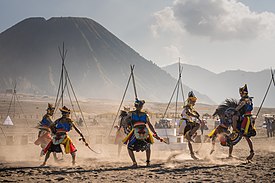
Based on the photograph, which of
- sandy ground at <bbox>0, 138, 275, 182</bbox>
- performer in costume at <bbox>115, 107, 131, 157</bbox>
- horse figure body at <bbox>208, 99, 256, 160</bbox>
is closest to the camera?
sandy ground at <bbox>0, 138, 275, 182</bbox>

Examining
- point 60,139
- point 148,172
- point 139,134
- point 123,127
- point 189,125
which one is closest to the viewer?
point 148,172

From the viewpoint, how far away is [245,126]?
10016mm

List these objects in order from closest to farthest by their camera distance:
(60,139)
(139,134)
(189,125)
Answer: (139,134), (60,139), (189,125)

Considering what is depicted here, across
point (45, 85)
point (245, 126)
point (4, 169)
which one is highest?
point (45, 85)

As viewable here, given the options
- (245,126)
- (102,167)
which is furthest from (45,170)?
(245,126)

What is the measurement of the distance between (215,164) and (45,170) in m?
4.70

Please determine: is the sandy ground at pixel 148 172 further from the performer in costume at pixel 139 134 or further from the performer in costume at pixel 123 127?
the performer in costume at pixel 123 127

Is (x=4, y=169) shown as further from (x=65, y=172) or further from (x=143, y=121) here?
(x=143, y=121)

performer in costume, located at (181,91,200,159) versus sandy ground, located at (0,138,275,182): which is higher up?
performer in costume, located at (181,91,200,159)

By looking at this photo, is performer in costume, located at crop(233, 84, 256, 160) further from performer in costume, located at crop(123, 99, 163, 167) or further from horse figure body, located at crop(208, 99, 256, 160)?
performer in costume, located at crop(123, 99, 163, 167)

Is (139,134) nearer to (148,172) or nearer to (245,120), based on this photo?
(148,172)

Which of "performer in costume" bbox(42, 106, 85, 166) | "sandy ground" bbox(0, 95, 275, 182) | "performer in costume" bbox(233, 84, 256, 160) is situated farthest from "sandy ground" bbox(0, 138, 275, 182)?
"performer in costume" bbox(233, 84, 256, 160)

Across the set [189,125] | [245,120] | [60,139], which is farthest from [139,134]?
[245,120]

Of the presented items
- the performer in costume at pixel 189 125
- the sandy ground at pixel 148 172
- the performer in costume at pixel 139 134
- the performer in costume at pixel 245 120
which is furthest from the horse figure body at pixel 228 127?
the performer in costume at pixel 139 134
